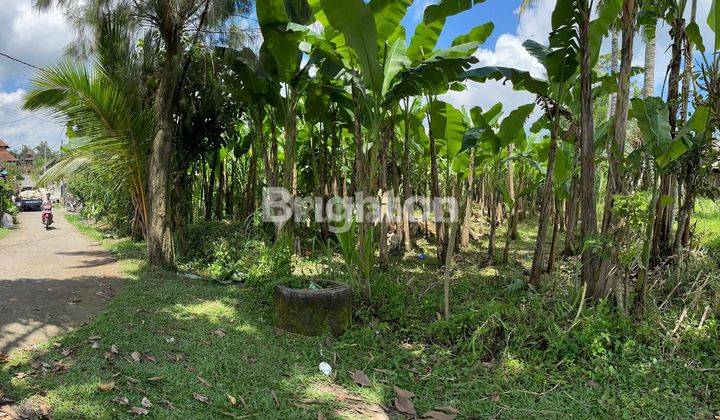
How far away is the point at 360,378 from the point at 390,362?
0.40 m

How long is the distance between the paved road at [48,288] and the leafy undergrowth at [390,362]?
1.11ft

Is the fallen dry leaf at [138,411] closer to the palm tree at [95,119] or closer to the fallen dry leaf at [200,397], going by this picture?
the fallen dry leaf at [200,397]

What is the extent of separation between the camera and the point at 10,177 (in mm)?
16109

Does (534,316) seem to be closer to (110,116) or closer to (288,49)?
(288,49)

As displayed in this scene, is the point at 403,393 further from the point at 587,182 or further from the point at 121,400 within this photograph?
the point at 587,182

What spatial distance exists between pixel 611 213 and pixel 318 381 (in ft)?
9.98

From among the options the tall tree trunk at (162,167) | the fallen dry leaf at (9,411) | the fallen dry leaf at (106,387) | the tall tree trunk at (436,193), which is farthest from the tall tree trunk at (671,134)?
the tall tree trunk at (162,167)

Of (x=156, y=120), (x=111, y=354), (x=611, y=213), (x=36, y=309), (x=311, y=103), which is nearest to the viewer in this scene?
(x=111, y=354)

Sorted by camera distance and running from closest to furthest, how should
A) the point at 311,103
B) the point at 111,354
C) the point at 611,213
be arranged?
1. the point at 111,354
2. the point at 611,213
3. the point at 311,103

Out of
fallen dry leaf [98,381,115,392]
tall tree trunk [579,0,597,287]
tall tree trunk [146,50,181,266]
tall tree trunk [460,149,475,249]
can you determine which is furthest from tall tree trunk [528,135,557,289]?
tall tree trunk [146,50,181,266]

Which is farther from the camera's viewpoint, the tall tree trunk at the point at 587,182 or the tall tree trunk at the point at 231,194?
the tall tree trunk at the point at 231,194

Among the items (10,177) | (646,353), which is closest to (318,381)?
(646,353)

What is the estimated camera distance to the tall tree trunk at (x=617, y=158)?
14.0 ft

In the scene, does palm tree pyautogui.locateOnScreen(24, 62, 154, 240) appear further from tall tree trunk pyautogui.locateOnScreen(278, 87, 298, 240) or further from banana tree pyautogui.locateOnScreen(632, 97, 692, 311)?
banana tree pyautogui.locateOnScreen(632, 97, 692, 311)
